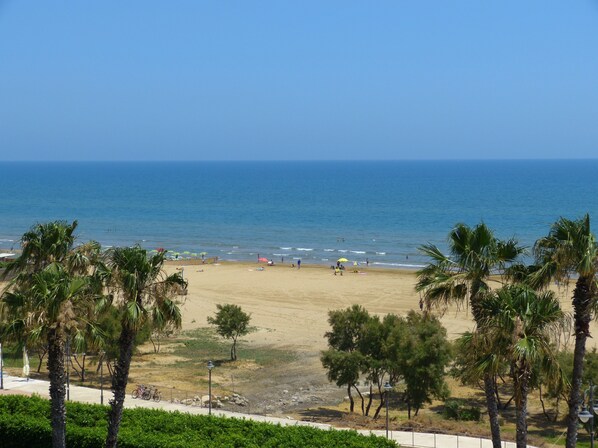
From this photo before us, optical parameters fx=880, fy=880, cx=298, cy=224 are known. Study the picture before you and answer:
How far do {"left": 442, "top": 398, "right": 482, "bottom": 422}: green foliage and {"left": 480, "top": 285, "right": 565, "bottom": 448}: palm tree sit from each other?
16.2 m

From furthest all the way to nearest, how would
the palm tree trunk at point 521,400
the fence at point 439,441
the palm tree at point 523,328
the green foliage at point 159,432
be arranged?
the fence at point 439,441, the green foliage at point 159,432, the palm tree trunk at point 521,400, the palm tree at point 523,328

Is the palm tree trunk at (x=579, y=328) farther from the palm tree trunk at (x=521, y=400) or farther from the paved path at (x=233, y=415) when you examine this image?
the paved path at (x=233, y=415)

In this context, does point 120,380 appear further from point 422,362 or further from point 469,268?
point 422,362

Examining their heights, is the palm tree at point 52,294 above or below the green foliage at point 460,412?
above

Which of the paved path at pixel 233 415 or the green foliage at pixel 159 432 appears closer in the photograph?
the green foliage at pixel 159 432

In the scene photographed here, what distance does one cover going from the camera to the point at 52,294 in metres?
19.2

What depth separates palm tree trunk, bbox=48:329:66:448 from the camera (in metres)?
19.8

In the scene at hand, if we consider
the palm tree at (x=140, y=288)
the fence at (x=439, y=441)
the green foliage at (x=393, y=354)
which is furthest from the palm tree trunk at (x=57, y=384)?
the green foliage at (x=393, y=354)

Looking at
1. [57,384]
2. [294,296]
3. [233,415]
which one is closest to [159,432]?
[57,384]

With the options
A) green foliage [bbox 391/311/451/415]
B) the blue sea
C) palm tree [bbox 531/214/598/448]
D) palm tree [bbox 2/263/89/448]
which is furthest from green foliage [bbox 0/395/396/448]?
the blue sea

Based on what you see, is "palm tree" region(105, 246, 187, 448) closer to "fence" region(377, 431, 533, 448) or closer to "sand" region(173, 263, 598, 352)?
"fence" region(377, 431, 533, 448)

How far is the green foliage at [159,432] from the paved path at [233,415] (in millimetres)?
1583

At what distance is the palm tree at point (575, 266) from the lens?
1844 cm

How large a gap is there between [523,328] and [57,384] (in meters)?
10.8
